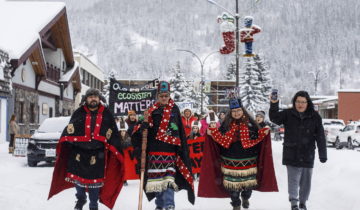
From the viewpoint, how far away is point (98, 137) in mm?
6527

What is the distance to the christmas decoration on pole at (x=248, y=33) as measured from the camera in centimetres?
1859

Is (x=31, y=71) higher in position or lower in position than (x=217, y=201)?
higher

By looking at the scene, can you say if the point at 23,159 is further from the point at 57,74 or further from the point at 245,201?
the point at 57,74

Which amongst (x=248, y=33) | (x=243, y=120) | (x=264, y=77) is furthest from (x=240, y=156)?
(x=264, y=77)

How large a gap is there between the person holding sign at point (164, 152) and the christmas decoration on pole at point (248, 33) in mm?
12087

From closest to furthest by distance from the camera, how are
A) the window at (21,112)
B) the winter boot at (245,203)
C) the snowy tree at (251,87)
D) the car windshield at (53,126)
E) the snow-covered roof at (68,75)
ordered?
the winter boot at (245,203)
the car windshield at (53,126)
the window at (21,112)
the snow-covered roof at (68,75)
the snowy tree at (251,87)

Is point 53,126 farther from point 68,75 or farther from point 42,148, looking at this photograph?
point 68,75

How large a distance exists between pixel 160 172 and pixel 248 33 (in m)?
12.8

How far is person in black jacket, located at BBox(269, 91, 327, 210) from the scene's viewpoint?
7.27 meters

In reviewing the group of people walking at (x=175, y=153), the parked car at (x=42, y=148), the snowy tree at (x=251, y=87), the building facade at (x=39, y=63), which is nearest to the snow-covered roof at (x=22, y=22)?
the building facade at (x=39, y=63)

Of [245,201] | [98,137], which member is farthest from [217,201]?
[98,137]

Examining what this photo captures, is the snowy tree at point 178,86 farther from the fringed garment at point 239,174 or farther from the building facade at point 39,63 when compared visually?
the fringed garment at point 239,174

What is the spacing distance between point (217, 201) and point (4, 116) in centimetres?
1847

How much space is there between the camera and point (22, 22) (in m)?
27.2
